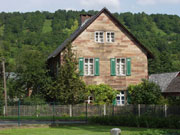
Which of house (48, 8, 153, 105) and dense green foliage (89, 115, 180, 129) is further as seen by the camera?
house (48, 8, 153, 105)

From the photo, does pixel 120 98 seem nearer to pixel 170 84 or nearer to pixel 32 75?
pixel 170 84

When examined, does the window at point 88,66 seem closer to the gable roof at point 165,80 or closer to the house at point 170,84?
the house at point 170,84

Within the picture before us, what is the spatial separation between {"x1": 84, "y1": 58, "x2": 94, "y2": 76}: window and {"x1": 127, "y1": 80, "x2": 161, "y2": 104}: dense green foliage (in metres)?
4.90

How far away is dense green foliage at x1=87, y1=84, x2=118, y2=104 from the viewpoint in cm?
3812

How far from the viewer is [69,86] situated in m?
37.1

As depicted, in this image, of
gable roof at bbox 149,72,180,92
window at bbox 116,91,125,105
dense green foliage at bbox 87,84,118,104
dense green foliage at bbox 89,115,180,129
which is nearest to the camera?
dense green foliage at bbox 89,115,180,129

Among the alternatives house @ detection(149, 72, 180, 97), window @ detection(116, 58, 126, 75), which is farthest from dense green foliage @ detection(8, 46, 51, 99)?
house @ detection(149, 72, 180, 97)

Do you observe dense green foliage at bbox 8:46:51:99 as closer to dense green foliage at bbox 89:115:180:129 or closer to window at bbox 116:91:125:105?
window at bbox 116:91:125:105

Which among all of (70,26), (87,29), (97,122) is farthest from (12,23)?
(97,122)

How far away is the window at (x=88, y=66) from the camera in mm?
39781

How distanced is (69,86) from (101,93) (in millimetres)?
3501

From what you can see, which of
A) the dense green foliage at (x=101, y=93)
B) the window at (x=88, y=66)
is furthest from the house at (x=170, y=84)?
the window at (x=88, y=66)

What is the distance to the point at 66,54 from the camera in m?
38.3

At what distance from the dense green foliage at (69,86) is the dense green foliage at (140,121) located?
7279 mm
